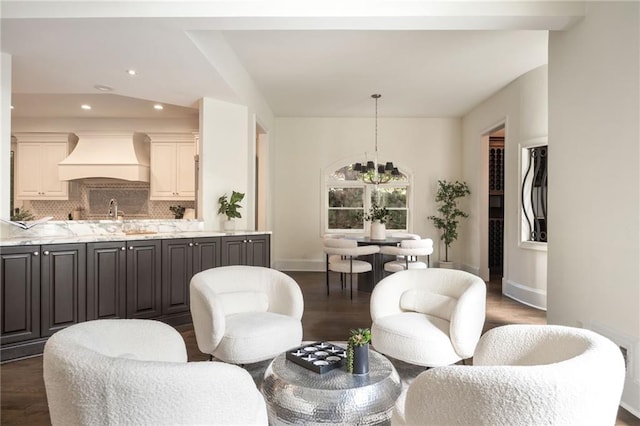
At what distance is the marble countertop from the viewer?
11.4 feet

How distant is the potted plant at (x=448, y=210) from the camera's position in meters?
7.49

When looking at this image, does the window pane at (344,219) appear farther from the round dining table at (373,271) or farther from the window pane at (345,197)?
the round dining table at (373,271)

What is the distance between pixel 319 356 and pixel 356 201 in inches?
238

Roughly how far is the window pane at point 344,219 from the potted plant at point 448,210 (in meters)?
1.59

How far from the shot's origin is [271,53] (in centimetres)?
473

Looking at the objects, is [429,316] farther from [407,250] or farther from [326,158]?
[326,158]

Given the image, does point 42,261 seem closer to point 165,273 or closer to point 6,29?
point 165,273

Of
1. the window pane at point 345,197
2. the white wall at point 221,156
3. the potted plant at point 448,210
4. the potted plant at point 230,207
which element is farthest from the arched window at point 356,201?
the potted plant at point 230,207

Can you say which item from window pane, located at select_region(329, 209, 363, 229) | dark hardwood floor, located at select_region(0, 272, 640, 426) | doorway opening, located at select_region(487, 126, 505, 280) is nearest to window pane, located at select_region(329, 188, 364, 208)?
window pane, located at select_region(329, 209, 363, 229)

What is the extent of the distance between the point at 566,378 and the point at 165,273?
3905mm

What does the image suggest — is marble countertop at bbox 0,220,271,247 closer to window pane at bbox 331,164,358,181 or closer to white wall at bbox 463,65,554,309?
window pane at bbox 331,164,358,181

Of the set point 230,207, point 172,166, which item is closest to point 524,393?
point 230,207

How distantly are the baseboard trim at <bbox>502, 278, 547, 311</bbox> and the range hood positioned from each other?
666cm

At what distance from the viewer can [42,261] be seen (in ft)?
10.9
